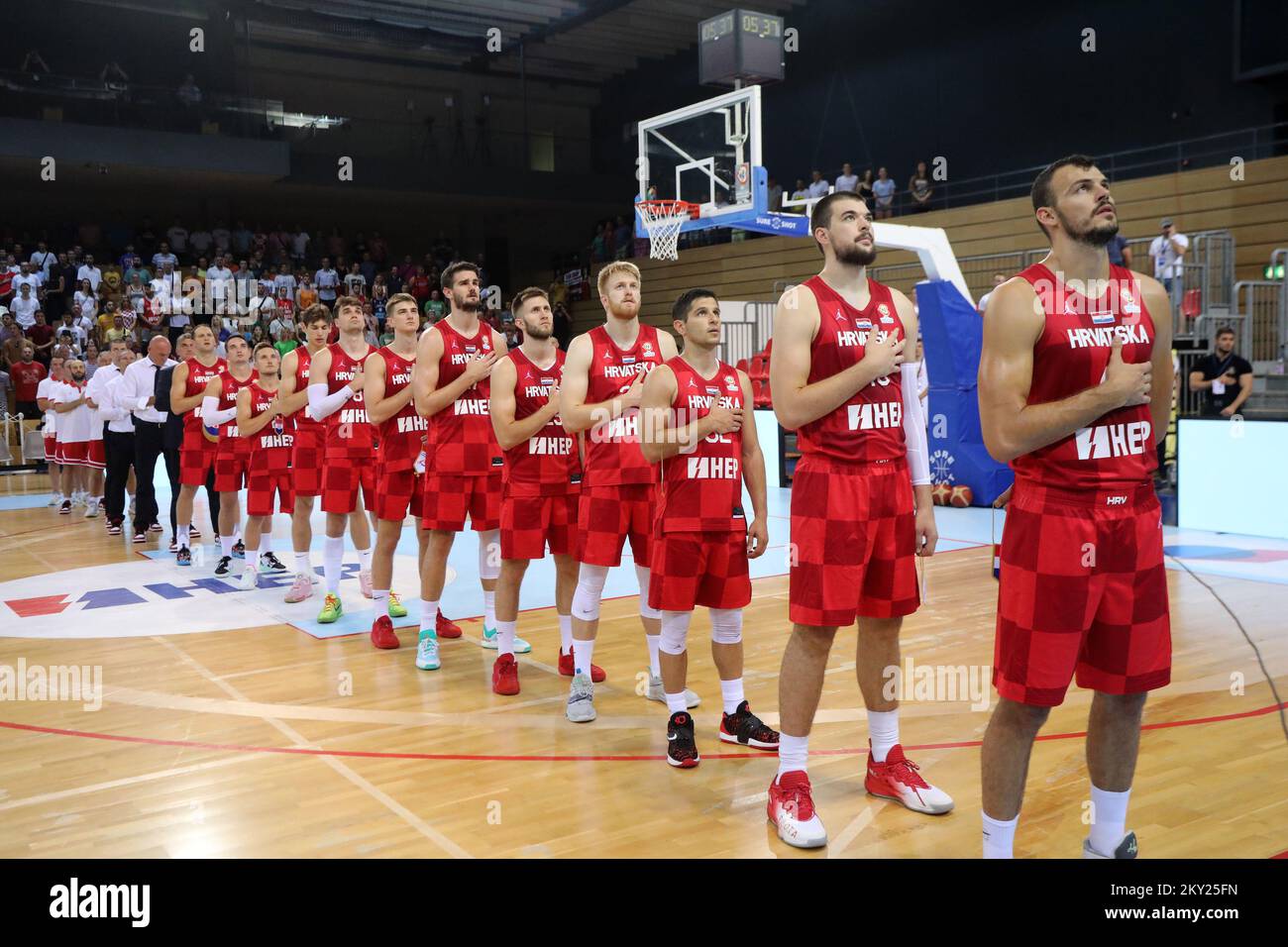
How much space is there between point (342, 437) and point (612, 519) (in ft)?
9.22

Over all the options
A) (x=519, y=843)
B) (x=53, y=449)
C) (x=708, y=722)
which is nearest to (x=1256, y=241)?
(x=708, y=722)

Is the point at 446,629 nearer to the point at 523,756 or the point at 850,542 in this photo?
the point at 523,756

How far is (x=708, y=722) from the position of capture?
194 inches

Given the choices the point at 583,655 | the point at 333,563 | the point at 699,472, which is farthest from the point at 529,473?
the point at 333,563

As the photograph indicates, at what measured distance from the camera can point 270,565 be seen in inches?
360

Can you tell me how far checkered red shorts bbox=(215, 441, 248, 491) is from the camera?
28.5 ft

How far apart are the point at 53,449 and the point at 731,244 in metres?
13.4

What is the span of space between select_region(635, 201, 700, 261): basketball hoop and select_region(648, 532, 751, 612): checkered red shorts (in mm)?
8596

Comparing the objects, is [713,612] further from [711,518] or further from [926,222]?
[926,222]

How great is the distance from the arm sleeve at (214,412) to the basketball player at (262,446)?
0.74 feet

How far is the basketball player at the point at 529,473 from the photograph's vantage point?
534cm

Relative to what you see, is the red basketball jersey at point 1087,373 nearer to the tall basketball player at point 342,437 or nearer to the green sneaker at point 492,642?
the green sneaker at point 492,642

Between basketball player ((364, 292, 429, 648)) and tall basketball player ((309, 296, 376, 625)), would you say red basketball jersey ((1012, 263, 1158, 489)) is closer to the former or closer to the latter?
basketball player ((364, 292, 429, 648))

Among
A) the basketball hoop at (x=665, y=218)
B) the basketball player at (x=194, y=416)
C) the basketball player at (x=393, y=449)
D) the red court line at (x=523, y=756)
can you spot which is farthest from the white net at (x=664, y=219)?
the red court line at (x=523, y=756)
